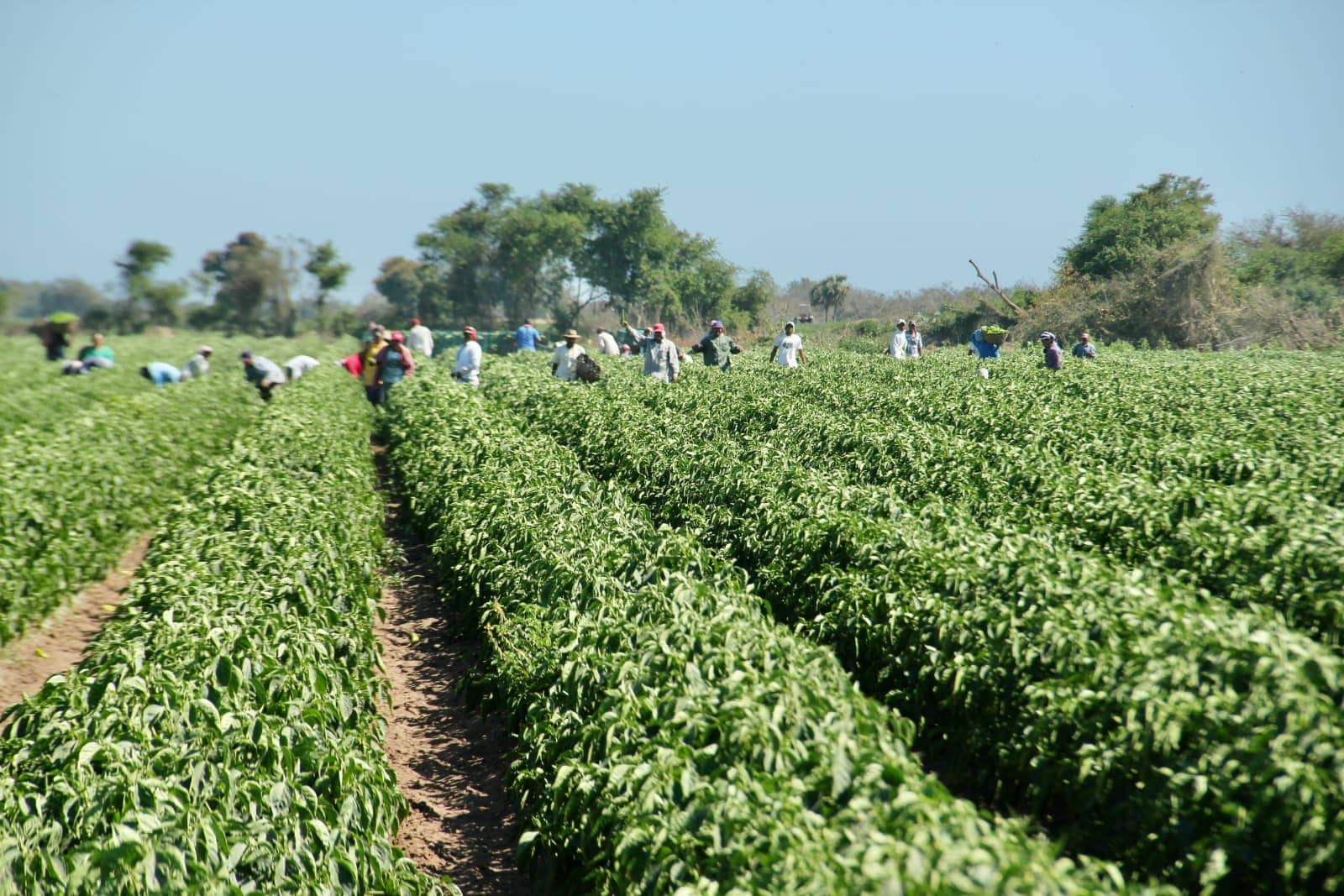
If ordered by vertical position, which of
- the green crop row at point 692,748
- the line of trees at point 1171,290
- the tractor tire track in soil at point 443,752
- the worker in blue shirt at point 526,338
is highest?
the line of trees at point 1171,290

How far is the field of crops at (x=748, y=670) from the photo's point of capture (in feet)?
10.3

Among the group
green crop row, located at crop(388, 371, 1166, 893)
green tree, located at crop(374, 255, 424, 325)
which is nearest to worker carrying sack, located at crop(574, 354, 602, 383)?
green crop row, located at crop(388, 371, 1166, 893)

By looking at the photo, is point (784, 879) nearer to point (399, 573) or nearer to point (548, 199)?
point (399, 573)

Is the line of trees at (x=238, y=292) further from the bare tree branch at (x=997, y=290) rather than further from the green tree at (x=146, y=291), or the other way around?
the bare tree branch at (x=997, y=290)

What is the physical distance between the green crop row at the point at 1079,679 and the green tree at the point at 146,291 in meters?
67.1

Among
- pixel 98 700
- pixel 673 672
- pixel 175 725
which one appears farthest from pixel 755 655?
pixel 98 700

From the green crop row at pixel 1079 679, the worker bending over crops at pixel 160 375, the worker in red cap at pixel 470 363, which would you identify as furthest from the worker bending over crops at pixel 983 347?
the worker bending over crops at pixel 160 375

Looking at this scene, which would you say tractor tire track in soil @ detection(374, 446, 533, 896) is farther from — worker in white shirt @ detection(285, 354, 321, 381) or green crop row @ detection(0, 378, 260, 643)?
worker in white shirt @ detection(285, 354, 321, 381)

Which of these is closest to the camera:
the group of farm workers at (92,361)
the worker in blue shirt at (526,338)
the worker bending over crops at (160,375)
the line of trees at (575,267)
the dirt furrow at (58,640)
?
the dirt furrow at (58,640)

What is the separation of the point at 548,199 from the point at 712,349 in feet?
175

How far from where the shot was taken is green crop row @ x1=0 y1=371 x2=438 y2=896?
3.12 metres

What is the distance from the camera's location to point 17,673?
682cm

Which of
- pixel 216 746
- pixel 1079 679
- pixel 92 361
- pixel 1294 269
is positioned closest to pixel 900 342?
pixel 92 361

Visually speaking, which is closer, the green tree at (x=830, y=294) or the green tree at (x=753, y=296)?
the green tree at (x=753, y=296)
